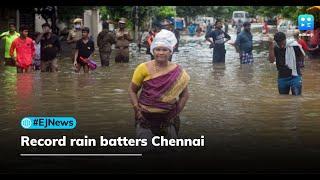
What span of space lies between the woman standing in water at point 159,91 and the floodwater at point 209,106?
0.60 metres

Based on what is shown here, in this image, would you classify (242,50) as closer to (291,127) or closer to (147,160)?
(291,127)

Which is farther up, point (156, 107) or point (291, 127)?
point (156, 107)

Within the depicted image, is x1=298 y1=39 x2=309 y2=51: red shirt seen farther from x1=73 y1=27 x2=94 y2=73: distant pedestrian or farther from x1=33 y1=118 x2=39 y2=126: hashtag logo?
x1=33 y1=118 x2=39 y2=126: hashtag logo

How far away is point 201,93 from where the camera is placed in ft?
37.6

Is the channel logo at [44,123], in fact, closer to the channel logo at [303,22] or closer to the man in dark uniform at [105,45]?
the channel logo at [303,22]

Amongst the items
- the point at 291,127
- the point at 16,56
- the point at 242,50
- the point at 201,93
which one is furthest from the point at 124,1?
the point at 242,50

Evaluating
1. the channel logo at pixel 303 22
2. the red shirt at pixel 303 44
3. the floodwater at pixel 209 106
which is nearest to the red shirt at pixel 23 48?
the floodwater at pixel 209 106

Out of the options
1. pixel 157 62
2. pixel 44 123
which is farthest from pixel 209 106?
pixel 157 62

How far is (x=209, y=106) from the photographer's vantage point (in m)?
9.90

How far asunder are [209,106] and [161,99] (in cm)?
419

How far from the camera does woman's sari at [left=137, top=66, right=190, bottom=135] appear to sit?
5.74 metres

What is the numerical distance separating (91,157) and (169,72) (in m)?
0.90

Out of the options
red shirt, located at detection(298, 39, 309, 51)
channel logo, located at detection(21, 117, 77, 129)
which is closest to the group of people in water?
red shirt, located at detection(298, 39, 309, 51)

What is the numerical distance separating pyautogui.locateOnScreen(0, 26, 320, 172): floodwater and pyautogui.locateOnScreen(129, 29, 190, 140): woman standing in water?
599mm
